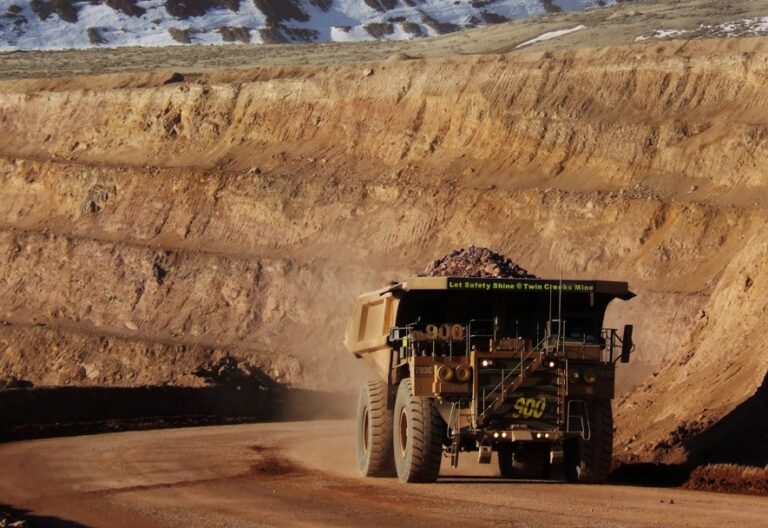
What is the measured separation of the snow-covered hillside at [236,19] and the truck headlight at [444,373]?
295 ft

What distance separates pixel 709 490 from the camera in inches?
840

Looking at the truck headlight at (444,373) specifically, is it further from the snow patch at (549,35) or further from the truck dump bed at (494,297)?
the snow patch at (549,35)

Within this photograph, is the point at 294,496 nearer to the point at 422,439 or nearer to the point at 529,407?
the point at 422,439

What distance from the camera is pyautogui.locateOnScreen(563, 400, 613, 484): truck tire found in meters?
21.6

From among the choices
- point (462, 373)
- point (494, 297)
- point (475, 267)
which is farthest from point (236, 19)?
point (462, 373)

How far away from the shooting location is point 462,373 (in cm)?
2122

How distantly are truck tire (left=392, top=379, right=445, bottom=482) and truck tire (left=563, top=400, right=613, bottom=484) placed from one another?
200cm

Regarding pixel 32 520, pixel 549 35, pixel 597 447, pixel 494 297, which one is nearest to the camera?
pixel 32 520

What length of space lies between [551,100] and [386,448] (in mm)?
A: 35786

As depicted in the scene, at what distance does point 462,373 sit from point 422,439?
3.55 ft

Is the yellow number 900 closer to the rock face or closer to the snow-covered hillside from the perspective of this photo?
the rock face

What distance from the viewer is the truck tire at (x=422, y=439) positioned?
21406 millimetres

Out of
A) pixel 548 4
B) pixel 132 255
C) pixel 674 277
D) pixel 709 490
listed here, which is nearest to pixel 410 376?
pixel 709 490

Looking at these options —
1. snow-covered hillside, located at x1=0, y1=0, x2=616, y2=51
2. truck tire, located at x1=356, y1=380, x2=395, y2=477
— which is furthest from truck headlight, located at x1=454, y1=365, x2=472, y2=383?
snow-covered hillside, located at x1=0, y1=0, x2=616, y2=51
